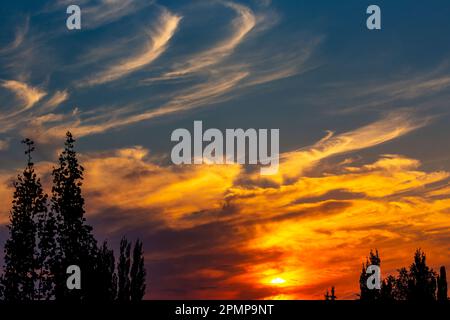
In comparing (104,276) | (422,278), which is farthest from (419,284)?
(104,276)

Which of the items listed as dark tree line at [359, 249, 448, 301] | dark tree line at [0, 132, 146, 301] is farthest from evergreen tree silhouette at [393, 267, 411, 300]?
dark tree line at [0, 132, 146, 301]

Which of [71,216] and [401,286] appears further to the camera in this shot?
[401,286]

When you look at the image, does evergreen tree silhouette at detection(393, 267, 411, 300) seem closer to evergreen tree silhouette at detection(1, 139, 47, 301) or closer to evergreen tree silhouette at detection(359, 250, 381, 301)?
evergreen tree silhouette at detection(359, 250, 381, 301)

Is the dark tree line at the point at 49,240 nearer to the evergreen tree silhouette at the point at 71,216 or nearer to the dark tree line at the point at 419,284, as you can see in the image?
the evergreen tree silhouette at the point at 71,216

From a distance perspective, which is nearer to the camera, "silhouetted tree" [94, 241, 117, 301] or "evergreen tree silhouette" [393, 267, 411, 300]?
"silhouetted tree" [94, 241, 117, 301]

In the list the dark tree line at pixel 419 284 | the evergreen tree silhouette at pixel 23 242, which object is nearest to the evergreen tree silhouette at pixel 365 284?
the dark tree line at pixel 419 284

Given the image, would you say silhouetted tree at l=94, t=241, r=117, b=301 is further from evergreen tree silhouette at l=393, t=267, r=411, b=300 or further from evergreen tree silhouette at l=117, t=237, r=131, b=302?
evergreen tree silhouette at l=393, t=267, r=411, b=300

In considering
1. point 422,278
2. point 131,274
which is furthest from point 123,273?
point 422,278

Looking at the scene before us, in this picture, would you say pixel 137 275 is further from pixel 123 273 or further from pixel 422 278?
pixel 422 278

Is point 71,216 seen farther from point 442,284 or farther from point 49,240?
point 442,284

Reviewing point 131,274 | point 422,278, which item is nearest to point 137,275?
point 131,274

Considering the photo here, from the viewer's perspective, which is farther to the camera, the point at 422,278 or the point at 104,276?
the point at 422,278
